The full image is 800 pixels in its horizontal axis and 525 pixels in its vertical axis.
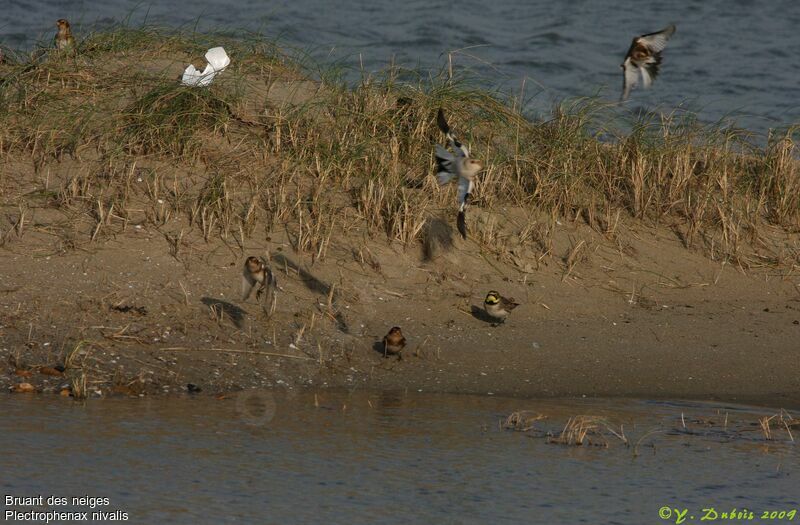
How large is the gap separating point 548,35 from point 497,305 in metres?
9.48

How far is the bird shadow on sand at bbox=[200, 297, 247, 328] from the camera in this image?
648cm

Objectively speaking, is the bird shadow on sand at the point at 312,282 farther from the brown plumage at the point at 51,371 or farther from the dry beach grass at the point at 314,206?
the brown plumage at the point at 51,371

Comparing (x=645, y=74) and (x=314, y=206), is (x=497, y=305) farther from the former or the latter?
(x=645, y=74)

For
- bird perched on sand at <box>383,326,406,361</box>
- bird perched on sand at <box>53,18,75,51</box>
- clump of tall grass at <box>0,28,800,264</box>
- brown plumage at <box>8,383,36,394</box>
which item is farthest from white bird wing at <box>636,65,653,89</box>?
brown plumage at <box>8,383,36,394</box>

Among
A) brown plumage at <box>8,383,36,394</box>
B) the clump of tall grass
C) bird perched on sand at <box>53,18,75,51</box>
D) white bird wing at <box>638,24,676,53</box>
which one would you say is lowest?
brown plumage at <box>8,383,36,394</box>

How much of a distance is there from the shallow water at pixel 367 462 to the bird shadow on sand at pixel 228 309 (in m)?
0.85

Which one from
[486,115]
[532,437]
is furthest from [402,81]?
[532,437]

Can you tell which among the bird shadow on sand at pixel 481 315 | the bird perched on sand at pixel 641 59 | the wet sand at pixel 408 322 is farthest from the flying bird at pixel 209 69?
the bird perched on sand at pixel 641 59

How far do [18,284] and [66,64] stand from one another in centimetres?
239

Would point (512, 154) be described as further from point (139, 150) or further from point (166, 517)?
point (166, 517)

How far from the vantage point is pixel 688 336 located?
686 centimetres

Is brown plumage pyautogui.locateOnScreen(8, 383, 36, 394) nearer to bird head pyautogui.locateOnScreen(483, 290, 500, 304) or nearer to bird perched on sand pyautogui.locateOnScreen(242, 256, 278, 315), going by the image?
bird perched on sand pyautogui.locateOnScreen(242, 256, 278, 315)

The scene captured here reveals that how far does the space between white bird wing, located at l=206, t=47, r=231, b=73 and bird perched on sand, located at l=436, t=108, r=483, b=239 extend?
6.79ft

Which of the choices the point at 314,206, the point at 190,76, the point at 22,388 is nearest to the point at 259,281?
the point at 314,206
